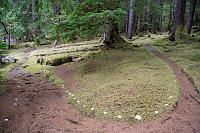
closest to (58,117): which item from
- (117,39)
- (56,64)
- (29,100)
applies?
(29,100)

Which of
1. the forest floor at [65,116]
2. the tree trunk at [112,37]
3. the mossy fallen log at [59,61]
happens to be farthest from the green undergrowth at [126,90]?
the tree trunk at [112,37]

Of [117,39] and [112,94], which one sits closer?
[112,94]

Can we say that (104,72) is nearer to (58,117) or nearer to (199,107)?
(58,117)

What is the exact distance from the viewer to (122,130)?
10.1 ft

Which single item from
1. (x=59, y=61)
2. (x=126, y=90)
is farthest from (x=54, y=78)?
(x=126, y=90)

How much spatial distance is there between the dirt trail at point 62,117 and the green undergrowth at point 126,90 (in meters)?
0.23

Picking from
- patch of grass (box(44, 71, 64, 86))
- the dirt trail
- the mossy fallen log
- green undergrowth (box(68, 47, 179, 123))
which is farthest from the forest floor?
the mossy fallen log

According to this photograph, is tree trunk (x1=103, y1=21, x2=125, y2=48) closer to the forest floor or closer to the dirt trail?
the forest floor

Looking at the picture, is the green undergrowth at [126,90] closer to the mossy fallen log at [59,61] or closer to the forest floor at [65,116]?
the forest floor at [65,116]

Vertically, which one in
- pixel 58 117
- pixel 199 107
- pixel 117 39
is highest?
pixel 117 39

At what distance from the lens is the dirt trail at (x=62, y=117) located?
305cm

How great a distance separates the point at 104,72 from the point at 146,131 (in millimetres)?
4338

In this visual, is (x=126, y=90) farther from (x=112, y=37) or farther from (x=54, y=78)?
(x=112, y=37)

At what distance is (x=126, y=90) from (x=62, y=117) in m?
2.29
